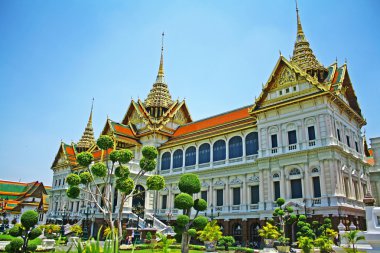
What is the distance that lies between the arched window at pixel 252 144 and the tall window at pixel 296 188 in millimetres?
5012

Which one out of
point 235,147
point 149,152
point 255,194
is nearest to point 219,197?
point 255,194

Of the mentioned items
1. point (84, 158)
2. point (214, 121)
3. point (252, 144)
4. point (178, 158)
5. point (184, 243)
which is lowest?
point (184, 243)

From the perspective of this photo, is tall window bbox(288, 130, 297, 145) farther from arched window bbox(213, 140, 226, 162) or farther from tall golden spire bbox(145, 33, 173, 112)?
tall golden spire bbox(145, 33, 173, 112)

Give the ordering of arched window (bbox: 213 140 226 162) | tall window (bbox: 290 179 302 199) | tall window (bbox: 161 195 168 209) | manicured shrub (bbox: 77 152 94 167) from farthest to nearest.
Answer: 1. tall window (bbox: 161 195 168 209)
2. arched window (bbox: 213 140 226 162)
3. tall window (bbox: 290 179 302 199)
4. manicured shrub (bbox: 77 152 94 167)

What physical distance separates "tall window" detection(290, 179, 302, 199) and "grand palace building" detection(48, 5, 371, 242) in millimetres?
81

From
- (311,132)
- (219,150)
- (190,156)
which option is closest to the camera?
(311,132)

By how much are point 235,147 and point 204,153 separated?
4.35 meters

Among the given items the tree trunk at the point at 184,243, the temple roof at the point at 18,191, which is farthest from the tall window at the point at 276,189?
the temple roof at the point at 18,191

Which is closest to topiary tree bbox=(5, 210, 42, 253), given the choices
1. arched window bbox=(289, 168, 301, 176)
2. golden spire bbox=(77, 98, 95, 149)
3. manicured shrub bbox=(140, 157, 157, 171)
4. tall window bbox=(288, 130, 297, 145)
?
manicured shrub bbox=(140, 157, 157, 171)

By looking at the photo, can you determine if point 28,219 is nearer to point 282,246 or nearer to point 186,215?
point 186,215

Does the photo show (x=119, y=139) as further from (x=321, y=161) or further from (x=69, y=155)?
(x=321, y=161)

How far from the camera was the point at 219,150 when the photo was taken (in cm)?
3447

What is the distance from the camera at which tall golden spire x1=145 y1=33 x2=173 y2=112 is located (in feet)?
153

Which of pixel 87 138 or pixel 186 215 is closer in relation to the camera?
pixel 186 215
